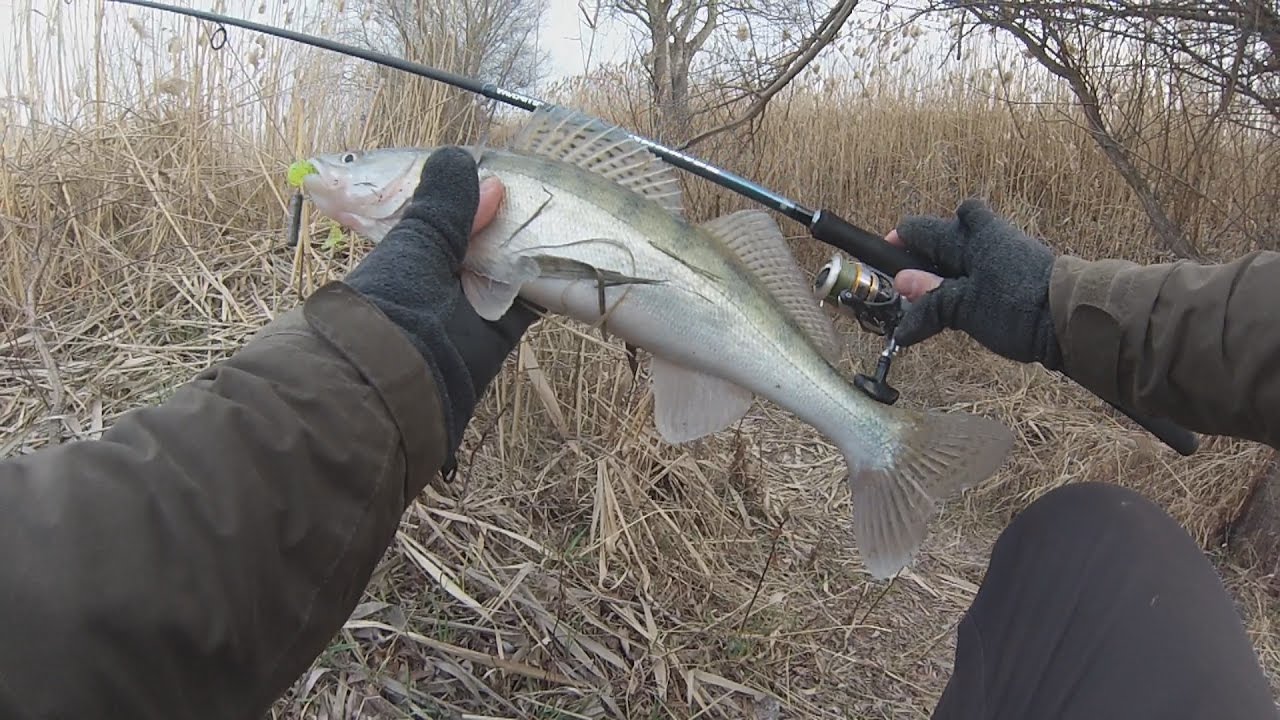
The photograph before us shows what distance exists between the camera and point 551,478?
2.93 m

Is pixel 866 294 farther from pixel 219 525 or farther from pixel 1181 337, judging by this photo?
pixel 219 525

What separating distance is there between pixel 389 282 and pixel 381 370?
0.22 m

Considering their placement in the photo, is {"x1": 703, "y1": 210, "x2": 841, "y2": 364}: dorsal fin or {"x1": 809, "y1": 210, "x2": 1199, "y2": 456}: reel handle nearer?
{"x1": 703, "y1": 210, "x2": 841, "y2": 364}: dorsal fin

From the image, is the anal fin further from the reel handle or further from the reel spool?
the reel handle

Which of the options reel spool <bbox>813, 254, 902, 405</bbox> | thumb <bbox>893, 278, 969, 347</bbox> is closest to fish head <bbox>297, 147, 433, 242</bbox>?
reel spool <bbox>813, 254, 902, 405</bbox>

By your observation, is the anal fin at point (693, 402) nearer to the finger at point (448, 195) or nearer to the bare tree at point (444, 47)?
the finger at point (448, 195)

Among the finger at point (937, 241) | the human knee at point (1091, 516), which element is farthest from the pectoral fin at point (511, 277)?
the human knee at point (1091, 516)

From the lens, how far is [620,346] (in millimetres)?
3176

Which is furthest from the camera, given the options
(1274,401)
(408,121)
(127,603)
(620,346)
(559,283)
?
(408,121)

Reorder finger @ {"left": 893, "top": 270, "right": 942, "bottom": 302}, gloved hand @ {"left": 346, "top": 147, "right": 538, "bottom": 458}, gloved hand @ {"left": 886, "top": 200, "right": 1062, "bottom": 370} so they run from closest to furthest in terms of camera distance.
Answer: gloved hand @ {"left": 346, "top": 147, "right": 538, "bottom": 458} < gloved hand @ {"left": 886, "top": 200, "right": 1062, "bottom": 370} < finger @ {"left": 893, "top": 270, "right": 942, "bottom": 302}

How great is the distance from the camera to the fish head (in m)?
1.68

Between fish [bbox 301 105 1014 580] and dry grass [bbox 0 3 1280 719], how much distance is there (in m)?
0.82

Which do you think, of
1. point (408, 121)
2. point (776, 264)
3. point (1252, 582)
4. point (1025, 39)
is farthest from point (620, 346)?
point (1252, 582)

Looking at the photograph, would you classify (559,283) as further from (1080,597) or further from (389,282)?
(1080,597)
